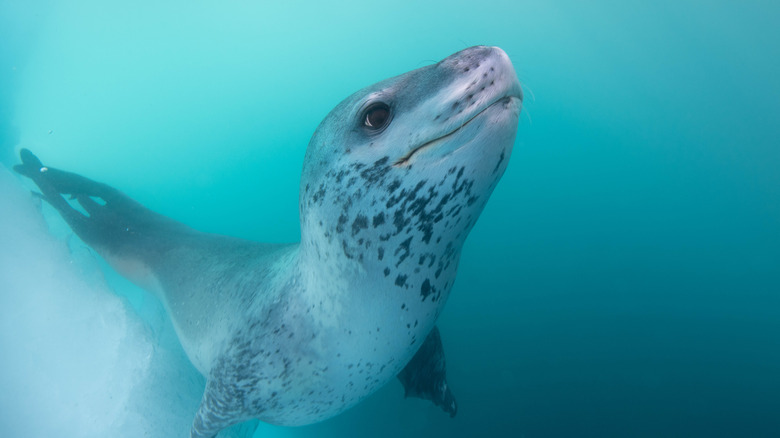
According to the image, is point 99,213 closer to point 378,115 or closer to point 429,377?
point 429,377

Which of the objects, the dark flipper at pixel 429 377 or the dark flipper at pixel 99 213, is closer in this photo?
the dark flipper at pixel 429 377

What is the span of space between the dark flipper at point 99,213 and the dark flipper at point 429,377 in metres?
2.62

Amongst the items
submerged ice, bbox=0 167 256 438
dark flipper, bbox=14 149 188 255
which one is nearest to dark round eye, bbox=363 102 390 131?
dark flipper, bbox=14 149 188 255

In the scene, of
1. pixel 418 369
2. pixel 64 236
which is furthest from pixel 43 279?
pixel 418 369

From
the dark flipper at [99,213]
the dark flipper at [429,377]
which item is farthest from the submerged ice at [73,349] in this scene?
the dark flipper at [429,377]

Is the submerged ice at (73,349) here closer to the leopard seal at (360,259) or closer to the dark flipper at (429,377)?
the leopard seal at (360,259)

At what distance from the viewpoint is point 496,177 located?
3.57 ft

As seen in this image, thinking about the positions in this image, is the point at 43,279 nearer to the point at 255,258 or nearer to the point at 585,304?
the point at 255,258

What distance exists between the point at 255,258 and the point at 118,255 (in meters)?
2.07

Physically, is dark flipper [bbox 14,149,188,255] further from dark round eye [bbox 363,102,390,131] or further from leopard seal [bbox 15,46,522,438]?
dark round eye [bbox 363,102,390,131]

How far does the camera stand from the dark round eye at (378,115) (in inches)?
43.3

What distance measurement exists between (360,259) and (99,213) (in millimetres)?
4140

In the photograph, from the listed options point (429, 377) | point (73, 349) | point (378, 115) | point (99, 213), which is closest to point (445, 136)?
point (378, 115)

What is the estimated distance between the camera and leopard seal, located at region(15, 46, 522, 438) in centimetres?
99
